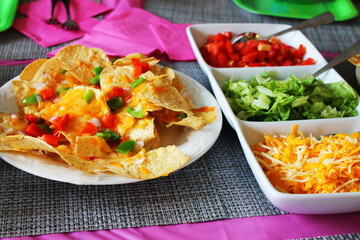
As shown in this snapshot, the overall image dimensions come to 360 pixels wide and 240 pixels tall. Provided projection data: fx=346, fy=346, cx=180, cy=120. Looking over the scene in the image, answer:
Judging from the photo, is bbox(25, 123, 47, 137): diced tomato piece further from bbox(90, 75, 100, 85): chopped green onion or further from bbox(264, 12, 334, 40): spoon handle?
bbox(264, 12, 334, 40): spoon handle

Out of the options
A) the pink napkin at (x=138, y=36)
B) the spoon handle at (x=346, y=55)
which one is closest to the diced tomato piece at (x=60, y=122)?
the pink napkin at (x=138, y=36)

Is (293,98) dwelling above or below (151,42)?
above

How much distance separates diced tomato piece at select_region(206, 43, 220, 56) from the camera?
194cm

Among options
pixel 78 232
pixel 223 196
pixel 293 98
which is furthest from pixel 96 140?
pixel 293 98

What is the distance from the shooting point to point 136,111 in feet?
4.35

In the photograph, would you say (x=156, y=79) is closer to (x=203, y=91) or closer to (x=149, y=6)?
(x=203, y=91)

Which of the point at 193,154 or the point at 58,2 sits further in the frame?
the point at 58,2

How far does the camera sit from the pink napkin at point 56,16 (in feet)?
6.89

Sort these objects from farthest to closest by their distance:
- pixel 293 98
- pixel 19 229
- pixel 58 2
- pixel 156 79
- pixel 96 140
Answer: pixel 58 2, pixel 293 98, pixel 156 79, pixel 96 140, pixel 19 229

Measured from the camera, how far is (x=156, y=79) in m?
1.41

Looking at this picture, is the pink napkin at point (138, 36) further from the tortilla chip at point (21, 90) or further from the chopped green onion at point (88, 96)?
the chopped green onion at point (88, 96)

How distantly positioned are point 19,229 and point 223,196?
68cm

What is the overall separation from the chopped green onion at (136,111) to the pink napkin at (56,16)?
0.98 m

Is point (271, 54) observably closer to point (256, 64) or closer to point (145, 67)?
point (256, 64)
